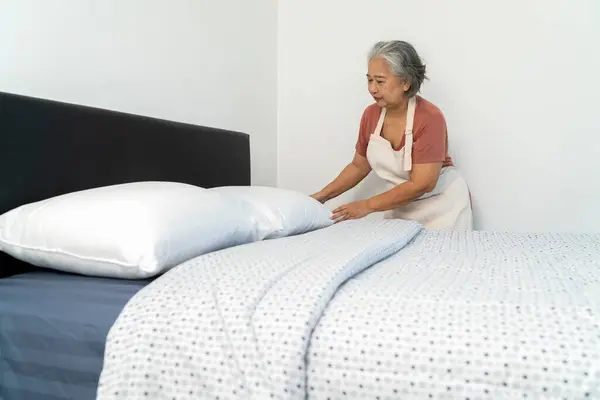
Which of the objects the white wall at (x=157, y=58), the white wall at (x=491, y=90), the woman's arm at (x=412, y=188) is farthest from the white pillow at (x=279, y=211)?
the white wall at (x=491, y=90)

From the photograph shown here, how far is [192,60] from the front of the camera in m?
1.96

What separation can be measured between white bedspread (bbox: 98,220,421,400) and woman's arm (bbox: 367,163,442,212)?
1147mm

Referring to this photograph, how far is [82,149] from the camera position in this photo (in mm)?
1272

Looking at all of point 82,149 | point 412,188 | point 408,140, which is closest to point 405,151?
point 408,140

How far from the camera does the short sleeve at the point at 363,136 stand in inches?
86.4

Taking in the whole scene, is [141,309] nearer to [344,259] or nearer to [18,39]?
[344,259]

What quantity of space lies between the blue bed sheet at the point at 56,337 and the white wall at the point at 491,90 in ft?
6.00

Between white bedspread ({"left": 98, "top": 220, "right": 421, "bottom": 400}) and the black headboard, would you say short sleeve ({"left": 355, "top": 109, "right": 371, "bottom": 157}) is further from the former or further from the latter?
white bedspread ({"left": 98, "top": 220, "right": 421, "bottom": 400})

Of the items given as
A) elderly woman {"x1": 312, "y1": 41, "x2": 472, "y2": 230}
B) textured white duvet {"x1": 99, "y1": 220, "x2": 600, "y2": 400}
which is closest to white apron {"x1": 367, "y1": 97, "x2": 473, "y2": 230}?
elderly woman {"x1": 312, "y1": 41, "x2": 472, "y2": 230}

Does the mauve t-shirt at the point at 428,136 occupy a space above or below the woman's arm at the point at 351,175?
above

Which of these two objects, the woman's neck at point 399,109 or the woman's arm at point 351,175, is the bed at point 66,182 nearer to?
the woman's arm at point 351,175

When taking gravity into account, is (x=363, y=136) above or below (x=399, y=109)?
below

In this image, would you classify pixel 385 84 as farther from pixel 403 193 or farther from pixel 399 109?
pixel 403 193

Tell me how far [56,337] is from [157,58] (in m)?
1.17
